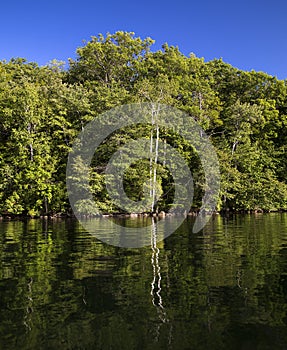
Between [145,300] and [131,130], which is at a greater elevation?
[131,130]

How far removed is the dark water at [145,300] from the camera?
6121 millimetres

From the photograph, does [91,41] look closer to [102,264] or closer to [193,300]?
[102,264]

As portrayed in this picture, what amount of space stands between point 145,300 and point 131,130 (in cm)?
4039

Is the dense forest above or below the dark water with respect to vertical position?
above

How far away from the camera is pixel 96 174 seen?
149ft

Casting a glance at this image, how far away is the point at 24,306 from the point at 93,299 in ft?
4.59

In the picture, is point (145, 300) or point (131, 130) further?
point (131, 130)

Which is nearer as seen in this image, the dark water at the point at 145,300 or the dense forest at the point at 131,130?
the dark water at the point at 145,300

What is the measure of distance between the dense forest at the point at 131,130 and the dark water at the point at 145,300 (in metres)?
31.5

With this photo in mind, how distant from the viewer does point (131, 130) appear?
47.7m

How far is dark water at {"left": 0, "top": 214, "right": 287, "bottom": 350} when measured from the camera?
6121mm

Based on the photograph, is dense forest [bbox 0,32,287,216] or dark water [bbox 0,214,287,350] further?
dense forest [bbox 0,32,287,216]

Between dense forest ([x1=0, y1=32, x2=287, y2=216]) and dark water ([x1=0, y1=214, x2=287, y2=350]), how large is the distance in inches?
1241

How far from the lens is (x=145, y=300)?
26.8 ft
